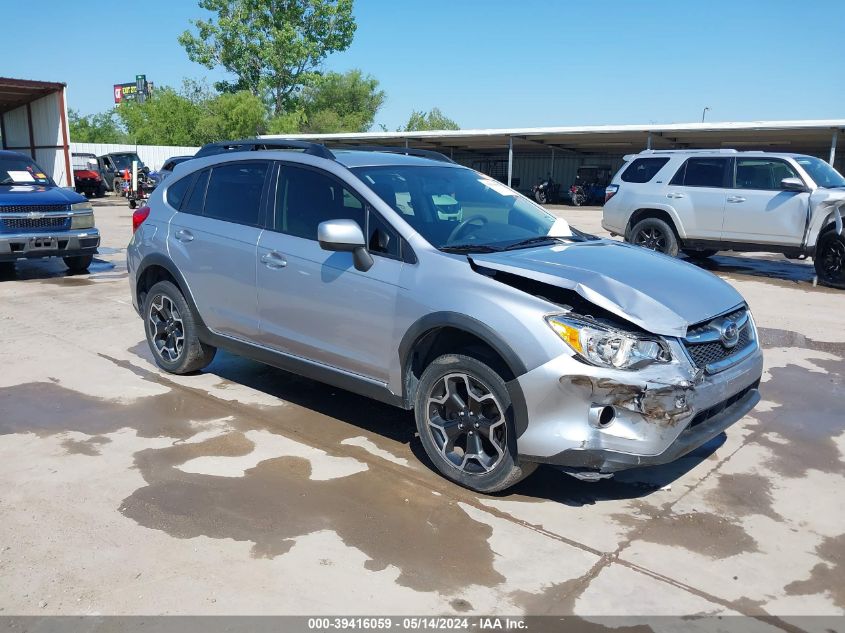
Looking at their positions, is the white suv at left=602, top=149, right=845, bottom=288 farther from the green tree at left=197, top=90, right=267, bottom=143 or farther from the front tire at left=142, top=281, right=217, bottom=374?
the green tree at left=197, top=90, right=267, bottom=143

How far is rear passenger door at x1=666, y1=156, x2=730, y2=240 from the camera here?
11773mm

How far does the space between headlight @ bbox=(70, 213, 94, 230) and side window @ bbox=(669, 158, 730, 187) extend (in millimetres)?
9345

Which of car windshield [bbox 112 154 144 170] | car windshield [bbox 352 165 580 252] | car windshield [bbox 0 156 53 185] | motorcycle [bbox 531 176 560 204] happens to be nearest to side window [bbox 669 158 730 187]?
car windshield [bbox 352 165 580 252]

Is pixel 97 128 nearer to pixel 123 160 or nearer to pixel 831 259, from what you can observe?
pixel 123 160

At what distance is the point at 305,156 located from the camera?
16.3 feet

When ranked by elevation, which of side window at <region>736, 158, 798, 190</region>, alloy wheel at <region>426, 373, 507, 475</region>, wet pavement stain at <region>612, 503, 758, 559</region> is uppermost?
side window at <region>736, 158, 798, 190</region>

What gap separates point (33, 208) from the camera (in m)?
10.2

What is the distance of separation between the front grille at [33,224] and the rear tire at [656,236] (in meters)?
9.08

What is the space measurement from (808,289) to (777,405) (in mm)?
6192

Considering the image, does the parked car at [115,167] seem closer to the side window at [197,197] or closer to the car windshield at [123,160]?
the car windshield at [123,160]

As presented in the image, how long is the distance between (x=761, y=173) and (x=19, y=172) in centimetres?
1134

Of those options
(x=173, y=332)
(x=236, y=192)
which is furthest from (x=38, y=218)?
(x=236, y=192)

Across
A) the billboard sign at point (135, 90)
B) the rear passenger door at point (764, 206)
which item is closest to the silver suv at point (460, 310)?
the rear passenger door at point (764, 206)

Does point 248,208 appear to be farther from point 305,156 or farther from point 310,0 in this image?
point 310,0
